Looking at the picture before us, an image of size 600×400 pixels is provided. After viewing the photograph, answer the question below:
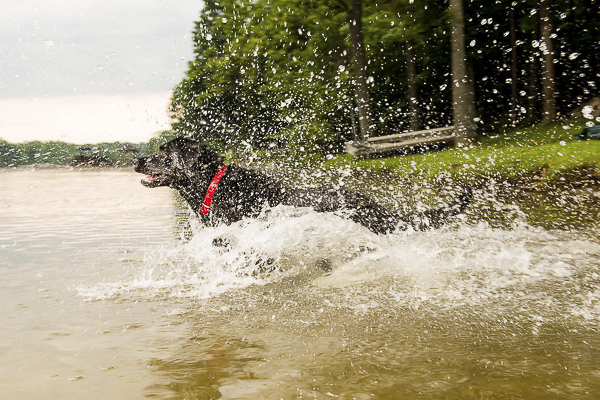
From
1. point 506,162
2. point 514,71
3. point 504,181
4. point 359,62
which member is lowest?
point 504,181

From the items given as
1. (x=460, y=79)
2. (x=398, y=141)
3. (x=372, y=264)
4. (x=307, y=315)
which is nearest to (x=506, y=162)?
(x=460, y=79)

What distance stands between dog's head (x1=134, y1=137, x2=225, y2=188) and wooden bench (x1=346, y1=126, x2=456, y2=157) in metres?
8.51

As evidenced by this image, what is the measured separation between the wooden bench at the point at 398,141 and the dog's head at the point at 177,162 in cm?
851

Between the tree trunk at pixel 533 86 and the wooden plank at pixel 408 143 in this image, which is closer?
the wooden plank at pixel 408 143

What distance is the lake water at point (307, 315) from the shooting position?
2.18 meters

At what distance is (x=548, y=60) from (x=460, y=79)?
3.84 m

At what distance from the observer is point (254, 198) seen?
4.67 m

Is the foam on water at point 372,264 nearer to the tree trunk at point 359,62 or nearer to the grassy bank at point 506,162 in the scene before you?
the grassy bank at point 506,162

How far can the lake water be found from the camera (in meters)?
2.18

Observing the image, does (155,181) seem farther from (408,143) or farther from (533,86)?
(533,86)

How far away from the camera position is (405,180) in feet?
32.7

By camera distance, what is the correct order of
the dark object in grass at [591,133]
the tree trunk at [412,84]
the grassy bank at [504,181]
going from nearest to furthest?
the grassy bank at [504,181] < the dark object in grass at [591,133] < the tree trunk at [412,84]

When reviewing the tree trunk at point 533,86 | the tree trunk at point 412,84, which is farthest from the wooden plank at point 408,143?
the tree trunk at point 533,86

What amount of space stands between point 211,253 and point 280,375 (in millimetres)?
2515
